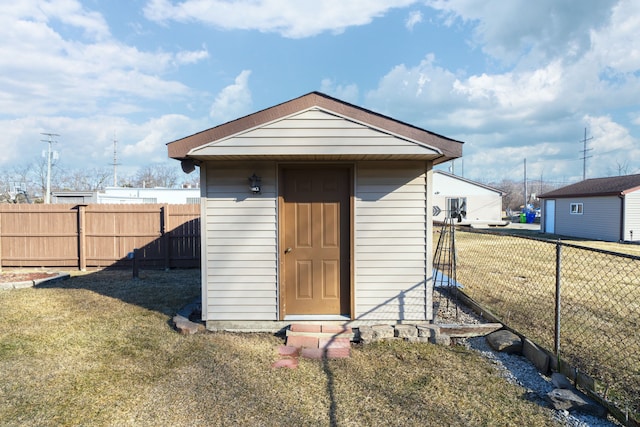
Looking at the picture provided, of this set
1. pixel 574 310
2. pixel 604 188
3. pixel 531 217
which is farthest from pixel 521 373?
pixel 531 217

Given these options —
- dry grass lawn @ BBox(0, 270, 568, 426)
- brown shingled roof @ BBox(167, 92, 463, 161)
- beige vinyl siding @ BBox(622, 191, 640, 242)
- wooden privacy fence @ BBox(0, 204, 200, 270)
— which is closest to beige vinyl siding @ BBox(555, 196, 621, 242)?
beige vinyl siding @ BBox(622, 191, 640, 242)

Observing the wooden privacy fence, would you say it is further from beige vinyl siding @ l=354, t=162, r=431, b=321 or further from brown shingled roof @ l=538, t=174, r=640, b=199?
brown shingled roof @ l=538, t=174, r=640, b=199

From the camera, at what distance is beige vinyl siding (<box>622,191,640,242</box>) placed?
54.5 ft

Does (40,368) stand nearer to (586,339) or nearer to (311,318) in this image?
(311,318)

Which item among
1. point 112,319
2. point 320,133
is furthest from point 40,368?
point 320,133

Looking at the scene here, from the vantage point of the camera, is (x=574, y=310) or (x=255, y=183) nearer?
(x=255, y=183)

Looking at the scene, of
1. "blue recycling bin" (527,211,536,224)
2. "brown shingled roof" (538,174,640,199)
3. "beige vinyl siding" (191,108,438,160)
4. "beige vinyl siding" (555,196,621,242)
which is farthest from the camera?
"blue recycling bin" (527,211,536,224)

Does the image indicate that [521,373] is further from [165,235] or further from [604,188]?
[604,188]

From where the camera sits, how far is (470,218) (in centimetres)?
2997

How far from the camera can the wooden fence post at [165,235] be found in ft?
30.0

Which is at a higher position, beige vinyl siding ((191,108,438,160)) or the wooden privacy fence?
beige vinyl siding ((191,108,438,160))

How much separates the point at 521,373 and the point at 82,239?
32.5 feet

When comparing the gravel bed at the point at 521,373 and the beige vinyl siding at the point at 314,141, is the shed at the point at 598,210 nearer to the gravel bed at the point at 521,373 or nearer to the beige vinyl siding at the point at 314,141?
the gravel bed at the point at 521,373

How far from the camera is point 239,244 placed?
15.0 feet
